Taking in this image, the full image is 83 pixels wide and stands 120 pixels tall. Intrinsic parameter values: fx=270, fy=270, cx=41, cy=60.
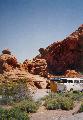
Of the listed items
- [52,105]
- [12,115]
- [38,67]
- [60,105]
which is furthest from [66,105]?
[38,67]

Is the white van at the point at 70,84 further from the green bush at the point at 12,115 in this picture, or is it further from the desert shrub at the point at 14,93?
the green bush at the point at 12,115

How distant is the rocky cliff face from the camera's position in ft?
189

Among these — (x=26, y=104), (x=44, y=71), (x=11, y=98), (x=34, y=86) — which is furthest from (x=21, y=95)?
(x=44, y=71)

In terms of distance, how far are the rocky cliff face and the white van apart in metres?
24.4

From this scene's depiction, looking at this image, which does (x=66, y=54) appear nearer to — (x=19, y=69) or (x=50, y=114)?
(x=19, y=69)

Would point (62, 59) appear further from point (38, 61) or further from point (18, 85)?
point (18, 85)

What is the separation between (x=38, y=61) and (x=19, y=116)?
→ 34.7 meters

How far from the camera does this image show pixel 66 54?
60.3 meters

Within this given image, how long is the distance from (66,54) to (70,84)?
27.7 metres

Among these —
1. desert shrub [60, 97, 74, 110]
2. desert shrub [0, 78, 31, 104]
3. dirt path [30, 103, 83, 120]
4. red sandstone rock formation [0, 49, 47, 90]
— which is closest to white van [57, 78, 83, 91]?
desert shrub [0, 78, 31, 104]

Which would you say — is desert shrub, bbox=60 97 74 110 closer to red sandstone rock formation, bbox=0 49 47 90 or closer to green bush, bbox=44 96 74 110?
green bush, bbox=44 96 74 110

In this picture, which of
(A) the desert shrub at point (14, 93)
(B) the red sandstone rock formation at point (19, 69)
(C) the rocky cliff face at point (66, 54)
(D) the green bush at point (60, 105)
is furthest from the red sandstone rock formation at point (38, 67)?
(D) the green bush at point (60, 105)

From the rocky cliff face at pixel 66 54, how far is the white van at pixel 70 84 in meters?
24.4

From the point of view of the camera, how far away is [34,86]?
4212 cm
